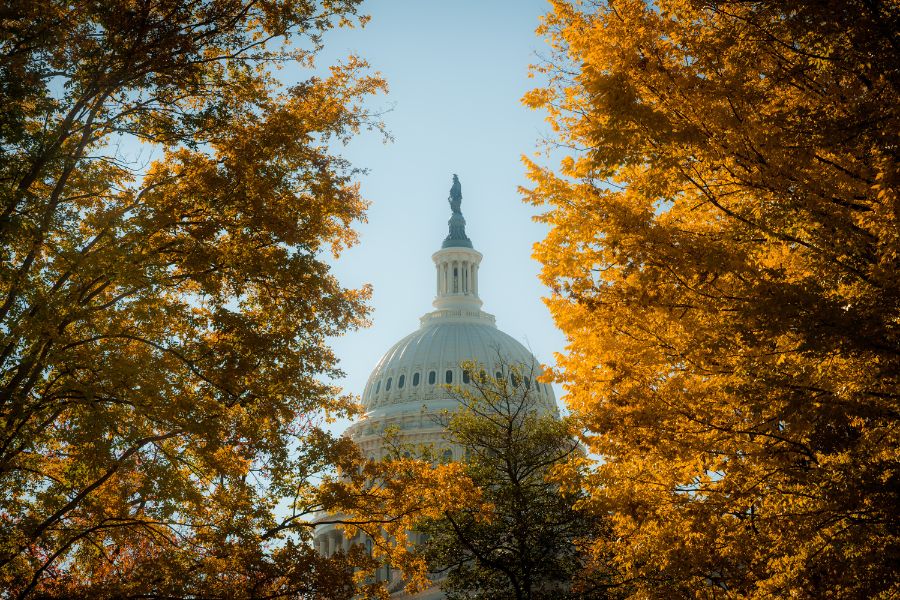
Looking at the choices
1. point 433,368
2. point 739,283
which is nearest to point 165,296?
point 739,283

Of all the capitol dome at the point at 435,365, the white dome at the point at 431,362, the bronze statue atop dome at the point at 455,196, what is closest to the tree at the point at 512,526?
the capitol dome at the point at 435,365

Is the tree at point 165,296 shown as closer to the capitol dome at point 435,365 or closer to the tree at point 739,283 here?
the tree at point 739,283

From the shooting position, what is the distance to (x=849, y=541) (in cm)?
870

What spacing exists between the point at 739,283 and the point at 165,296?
979 centimetres

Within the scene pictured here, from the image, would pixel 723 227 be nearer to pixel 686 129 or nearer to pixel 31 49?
pixel 686 129

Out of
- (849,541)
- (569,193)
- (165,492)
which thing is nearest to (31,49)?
(165,492)

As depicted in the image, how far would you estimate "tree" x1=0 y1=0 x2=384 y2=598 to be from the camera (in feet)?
35.5

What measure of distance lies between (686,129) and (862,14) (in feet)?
6.67

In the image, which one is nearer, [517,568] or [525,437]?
[517,568]

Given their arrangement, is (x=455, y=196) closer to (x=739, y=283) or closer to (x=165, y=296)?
(x=165, y=296)

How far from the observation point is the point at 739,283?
355 inches

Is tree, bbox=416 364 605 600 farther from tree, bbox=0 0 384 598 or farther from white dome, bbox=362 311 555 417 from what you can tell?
white dome, bbox=362 311 555 417

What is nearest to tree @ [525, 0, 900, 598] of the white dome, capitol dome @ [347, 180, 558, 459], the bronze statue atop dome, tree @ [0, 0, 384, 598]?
tree @ [0, 0, 384, 598]

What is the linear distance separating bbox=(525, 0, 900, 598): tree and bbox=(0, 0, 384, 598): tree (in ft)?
14.3
